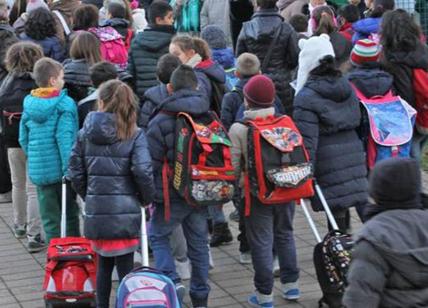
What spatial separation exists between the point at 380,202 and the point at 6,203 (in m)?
6.59

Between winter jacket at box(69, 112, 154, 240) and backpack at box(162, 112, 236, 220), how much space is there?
11.4 inches

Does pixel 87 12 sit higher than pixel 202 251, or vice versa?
pixel 87 12

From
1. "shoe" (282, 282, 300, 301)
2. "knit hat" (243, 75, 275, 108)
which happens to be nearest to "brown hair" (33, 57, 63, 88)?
"knit hat" (243, 75, 275, 108)

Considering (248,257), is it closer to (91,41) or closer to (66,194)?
(66,194)

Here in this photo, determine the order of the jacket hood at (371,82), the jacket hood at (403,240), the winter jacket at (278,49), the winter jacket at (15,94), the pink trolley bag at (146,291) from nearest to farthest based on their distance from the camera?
1. the jacket hood at (403,240)
2. the pink trolley bag at (146,291)
3. the jacket hood at (371,82)
4. the winter jacket at (15,94)
5. the winter jacket at (278,49)

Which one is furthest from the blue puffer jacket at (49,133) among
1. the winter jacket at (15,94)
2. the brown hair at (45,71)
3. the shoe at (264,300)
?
the shoe at (264,300)

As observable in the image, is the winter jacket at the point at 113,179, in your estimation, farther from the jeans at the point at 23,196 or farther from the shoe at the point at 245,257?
the jeans at the point at 23,196

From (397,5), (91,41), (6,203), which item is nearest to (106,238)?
(91,41)

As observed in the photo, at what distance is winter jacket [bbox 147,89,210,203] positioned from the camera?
709 cm

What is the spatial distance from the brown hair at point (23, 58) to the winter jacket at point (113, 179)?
2.18 metres

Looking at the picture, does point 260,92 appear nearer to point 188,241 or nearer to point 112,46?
point 188,241

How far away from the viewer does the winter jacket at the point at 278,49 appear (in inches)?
388

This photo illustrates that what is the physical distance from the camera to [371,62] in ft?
27.0

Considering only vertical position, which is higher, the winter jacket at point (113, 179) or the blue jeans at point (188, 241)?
the winter jacket at point (113, 179)
